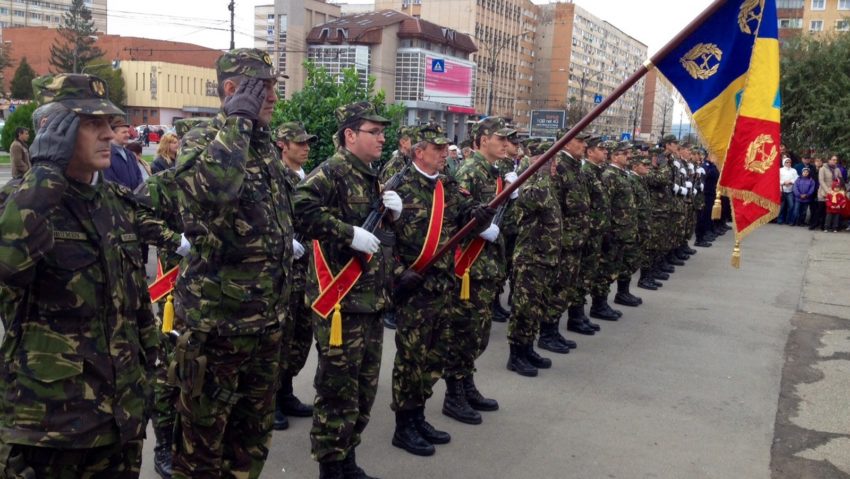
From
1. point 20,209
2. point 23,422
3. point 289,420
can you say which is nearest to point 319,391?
point 289,420

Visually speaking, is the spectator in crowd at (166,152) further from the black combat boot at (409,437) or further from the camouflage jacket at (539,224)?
the black combat boot at (409,437)

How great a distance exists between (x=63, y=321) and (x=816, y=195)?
19.7m

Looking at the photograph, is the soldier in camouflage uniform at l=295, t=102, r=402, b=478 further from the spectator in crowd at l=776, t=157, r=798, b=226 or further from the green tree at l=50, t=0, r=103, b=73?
the green tree at l=50, t=0, r=103, b=73

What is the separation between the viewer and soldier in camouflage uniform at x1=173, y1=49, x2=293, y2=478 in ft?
9.38

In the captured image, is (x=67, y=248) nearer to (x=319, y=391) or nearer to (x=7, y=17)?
(x=319, y=391)

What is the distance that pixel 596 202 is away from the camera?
7320 mm

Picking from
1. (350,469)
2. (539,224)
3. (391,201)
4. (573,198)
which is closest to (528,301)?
(539,224)

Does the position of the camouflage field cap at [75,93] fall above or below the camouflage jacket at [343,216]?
above

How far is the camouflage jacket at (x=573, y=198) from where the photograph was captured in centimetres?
648

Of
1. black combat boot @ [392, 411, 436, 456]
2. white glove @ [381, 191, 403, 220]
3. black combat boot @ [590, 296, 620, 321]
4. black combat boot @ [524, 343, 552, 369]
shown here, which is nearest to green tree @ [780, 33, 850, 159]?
black combat boot @ [590, 296, 620, 321]

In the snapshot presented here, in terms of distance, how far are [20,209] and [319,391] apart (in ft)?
6.22

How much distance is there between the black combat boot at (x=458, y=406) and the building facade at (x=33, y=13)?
104 m

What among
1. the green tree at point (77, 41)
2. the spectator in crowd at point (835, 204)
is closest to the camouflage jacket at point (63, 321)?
the spectator in crowd at point (835, 204)

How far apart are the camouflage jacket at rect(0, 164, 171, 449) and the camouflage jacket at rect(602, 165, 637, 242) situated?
6669mm
